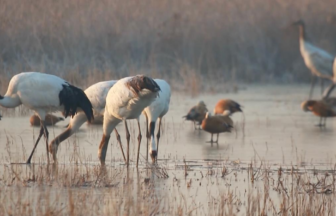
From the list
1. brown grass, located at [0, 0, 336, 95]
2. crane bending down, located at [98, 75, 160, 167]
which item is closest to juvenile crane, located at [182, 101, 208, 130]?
crane bending down, located at [98, 75, 160, 167]

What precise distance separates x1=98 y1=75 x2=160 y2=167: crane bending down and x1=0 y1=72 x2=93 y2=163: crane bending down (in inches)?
11.9

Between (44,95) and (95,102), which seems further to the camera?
(95,102)

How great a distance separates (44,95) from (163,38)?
35.2 feet

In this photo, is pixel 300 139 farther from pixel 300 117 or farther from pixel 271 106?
pixel 271 106

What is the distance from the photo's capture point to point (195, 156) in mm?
8859

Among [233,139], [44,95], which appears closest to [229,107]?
[233,139]

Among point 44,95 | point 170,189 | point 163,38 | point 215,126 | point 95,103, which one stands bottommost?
point 170,189

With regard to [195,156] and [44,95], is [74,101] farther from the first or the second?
[195,156]

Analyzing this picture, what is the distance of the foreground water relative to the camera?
655 cm

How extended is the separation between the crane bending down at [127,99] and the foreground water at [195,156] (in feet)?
1.27

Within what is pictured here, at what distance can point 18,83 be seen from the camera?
8789 millimetres

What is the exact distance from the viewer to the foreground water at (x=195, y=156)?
655cm

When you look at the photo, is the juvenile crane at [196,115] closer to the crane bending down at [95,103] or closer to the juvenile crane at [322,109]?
the juvenile crane at [322,109]

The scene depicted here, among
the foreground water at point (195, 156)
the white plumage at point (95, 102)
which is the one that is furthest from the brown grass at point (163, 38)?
the white plumage at point (95, 102)
